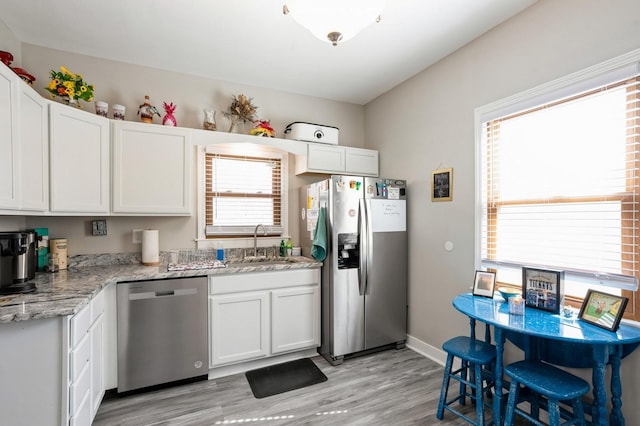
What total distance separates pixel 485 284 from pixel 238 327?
6.72 feet

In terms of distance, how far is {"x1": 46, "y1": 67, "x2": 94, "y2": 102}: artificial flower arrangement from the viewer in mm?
2264

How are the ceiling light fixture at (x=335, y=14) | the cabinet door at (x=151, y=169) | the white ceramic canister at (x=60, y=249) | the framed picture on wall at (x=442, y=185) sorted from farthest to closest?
the framed picture on wall at (x=442, y=185), the cabinet door at (x=151, y=169), the white ceramic canister at (x=60, y=249), the ceiling light fixture at (x=335, y=14)

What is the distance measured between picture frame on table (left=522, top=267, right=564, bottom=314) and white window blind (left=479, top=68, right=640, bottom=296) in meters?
0.17

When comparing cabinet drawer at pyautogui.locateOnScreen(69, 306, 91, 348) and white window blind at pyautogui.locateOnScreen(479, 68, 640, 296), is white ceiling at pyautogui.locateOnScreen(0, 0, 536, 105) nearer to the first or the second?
white window blind at pyautogui.locateOnScreen(479, 68, 640, 296)

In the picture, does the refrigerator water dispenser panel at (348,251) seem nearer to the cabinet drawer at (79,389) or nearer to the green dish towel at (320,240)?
the green dish towel at (320,240)

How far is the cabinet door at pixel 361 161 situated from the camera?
3523mm

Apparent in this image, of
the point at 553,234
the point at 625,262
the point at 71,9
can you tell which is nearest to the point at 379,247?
the point at 553,234

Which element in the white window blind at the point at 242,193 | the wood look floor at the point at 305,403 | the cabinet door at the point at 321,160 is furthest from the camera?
the cabinet door at the point at 321,160

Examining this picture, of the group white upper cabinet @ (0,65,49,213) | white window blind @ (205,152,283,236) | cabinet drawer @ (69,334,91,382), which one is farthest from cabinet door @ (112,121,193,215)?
cabinet drawer @ (69,334,91,382)

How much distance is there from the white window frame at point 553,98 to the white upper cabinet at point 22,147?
3.16 m

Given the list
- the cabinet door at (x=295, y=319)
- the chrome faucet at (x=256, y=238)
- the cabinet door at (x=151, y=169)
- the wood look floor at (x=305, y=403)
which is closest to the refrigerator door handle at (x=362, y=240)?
the cabinet door at (x=295, y=319)

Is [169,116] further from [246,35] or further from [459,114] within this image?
[459,114]

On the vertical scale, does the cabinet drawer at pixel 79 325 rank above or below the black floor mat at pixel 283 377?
above

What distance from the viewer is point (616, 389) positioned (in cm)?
157
